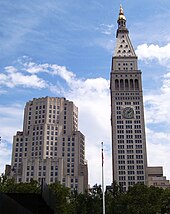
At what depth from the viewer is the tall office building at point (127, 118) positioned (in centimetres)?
13662

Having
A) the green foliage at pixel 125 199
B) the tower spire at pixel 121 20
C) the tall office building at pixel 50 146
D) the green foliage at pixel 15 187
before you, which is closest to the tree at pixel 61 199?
the green foliage at pixel 125 199

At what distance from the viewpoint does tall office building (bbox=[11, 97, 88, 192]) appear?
5448 inches

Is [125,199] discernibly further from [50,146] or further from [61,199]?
[50,146]

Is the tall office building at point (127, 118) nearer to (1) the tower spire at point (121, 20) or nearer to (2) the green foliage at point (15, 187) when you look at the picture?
(1) the tower spire at point (121, 20)

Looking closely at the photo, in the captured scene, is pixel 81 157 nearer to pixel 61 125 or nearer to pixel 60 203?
pixel 61 125

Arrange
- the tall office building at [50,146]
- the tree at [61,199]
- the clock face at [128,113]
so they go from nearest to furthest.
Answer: the tree at [61,199]
the tall office building at [50,146]
the clock face at [128,113]

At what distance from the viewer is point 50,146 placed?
15025cm

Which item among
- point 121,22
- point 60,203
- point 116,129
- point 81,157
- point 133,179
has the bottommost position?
point 60,203

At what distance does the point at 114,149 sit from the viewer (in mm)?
140750

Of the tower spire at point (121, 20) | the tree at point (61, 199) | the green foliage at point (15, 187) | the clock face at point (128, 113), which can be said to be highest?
the tower spire at point (121, 20)

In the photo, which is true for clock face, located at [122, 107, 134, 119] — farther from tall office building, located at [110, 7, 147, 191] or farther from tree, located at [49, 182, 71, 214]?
tree, located at [49, 182, 71, 214]

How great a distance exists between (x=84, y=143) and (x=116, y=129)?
870 inches

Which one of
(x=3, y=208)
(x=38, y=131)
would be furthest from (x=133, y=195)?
(x=38, y=131)

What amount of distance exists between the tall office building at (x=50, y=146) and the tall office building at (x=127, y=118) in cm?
1838
